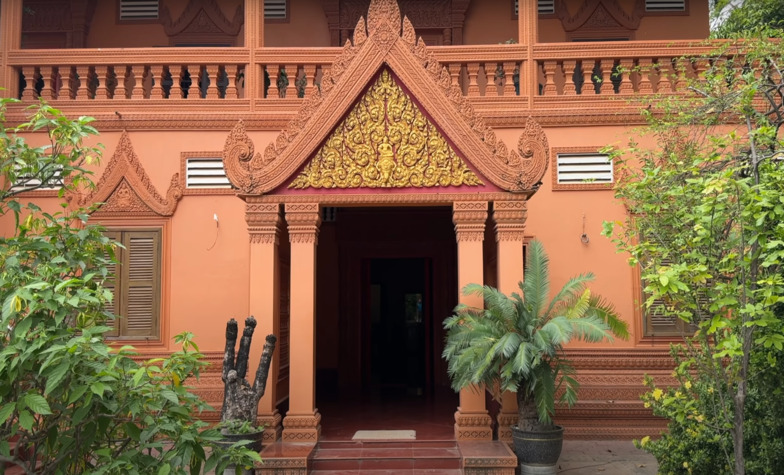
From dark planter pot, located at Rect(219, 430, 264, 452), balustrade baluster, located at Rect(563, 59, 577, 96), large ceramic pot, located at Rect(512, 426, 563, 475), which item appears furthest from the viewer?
balustrade baluster, located at Rect(563, 59, 577, 96)

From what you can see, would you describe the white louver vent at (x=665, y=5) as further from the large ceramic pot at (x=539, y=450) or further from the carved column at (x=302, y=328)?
the large ceramic pot at (x=539, y=450)

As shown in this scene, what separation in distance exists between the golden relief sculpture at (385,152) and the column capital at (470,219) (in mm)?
222

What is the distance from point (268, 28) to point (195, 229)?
427cm

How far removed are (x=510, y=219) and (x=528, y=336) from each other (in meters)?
1.35

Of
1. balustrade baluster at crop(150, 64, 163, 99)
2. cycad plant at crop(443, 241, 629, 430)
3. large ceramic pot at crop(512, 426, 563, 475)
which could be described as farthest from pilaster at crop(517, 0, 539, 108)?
balustrade baluster at crop(150, 64, 163, 99)

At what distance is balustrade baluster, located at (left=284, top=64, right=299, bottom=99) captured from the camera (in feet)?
29.4

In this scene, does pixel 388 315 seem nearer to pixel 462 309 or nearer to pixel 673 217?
pixel 462 309

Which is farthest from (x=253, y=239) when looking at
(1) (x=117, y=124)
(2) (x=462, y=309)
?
(1) (x=117, y=124)

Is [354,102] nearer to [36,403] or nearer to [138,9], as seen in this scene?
[36,403]

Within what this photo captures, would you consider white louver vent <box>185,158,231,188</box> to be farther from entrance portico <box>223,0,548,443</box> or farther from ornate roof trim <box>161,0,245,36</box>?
ornate roof trim <box>161,0,245,36</box>

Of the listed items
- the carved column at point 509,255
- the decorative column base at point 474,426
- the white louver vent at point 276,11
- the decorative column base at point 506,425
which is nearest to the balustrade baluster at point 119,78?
the white louver vent at point 276,11

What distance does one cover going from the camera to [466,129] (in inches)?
284

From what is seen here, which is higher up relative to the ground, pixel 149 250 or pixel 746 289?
pixel 149 250

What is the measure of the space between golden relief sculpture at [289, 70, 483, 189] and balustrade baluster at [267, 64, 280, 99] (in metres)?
1.97
